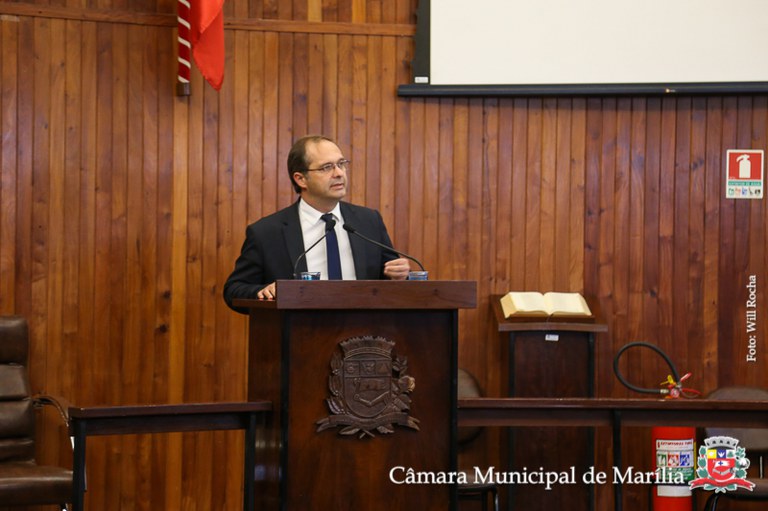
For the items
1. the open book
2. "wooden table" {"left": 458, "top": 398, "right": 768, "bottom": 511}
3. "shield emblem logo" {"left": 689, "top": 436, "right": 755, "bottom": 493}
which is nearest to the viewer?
"wooden table" {"left": 458, "top": 398, "right": 768, "bottom": 511}

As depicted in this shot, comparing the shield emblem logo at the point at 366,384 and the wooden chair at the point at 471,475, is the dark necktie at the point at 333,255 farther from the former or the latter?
the wooden chair at the point at 471,475

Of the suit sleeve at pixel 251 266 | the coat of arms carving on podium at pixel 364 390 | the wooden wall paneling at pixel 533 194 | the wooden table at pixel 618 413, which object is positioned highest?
the wooden wall paneling at pixel 533 194

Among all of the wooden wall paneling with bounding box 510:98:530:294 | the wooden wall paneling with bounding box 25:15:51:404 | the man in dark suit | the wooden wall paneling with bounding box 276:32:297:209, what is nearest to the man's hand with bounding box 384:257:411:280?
the man in dark suit

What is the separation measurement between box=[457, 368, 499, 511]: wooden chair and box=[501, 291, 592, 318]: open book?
0.38m

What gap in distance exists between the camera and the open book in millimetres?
4961

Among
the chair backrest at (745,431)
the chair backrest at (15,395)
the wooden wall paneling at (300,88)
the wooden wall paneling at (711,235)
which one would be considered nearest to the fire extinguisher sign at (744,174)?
the wooden wall paneling at (711,235)

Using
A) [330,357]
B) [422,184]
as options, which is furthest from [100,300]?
[330,357]

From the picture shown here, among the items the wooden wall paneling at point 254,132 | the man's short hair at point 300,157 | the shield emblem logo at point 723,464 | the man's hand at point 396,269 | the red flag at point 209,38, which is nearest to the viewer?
the man's hand at point 396,269

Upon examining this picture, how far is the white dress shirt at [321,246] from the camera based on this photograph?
146 inches

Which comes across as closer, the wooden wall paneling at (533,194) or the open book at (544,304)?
the open book at (544,304)

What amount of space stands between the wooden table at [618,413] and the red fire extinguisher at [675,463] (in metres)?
1.74

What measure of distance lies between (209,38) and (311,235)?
5.18 feet

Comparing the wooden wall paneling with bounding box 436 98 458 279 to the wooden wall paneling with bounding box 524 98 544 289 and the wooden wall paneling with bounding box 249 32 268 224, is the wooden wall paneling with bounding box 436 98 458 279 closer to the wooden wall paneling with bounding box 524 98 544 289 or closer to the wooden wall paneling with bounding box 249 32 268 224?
the wooden wall paneling with bounding box 524 98 544 289

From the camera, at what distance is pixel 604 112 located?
214 inches
